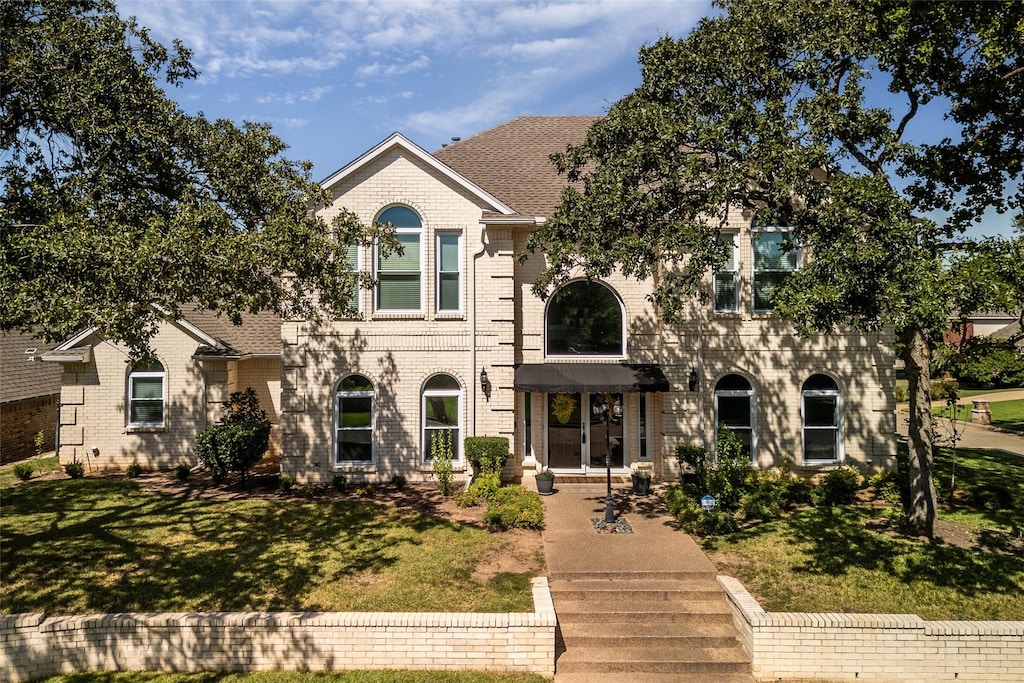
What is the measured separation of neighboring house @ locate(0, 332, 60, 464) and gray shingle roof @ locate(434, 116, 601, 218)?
15.7m

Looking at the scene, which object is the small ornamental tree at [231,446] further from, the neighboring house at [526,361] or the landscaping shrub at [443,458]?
the landscaping shrub at [443,458]

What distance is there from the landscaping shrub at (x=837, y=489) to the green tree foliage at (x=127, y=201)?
12.4 metres

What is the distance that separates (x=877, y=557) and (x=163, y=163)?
17235 millimetres

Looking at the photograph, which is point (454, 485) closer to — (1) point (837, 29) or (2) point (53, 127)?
(2) point (53, 127)

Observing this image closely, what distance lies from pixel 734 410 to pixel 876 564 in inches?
244

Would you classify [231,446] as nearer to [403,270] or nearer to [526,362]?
[403,270]

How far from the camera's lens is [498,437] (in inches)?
590

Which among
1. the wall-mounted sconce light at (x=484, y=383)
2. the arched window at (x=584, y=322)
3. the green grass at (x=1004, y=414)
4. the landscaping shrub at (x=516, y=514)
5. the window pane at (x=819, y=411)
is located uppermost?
the arched window at (x=584, y=322)

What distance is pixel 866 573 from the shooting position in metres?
9.63

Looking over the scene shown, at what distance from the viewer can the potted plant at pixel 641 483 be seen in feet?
47.5

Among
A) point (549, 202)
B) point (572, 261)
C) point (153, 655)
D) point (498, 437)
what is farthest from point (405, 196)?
point (153, 655)

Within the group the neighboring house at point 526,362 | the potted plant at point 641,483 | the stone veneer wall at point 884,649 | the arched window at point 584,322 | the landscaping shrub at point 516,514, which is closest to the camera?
the stone veneer wall at point 884,649

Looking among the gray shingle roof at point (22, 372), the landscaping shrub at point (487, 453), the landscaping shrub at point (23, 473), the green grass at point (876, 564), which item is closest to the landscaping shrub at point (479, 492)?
the landscaping shrub at point (487, 453)

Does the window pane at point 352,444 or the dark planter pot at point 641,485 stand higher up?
the window pane at point 352,444
